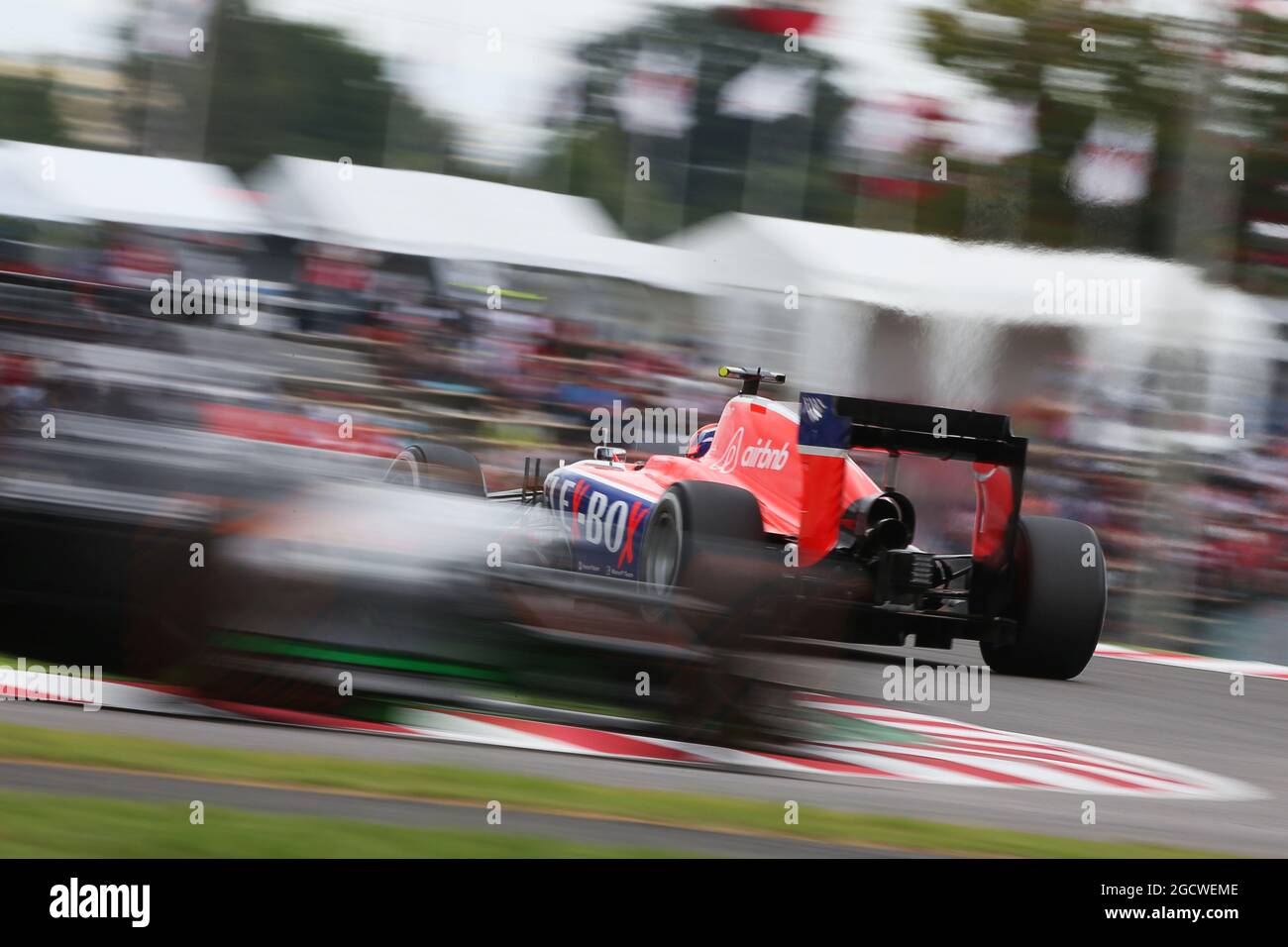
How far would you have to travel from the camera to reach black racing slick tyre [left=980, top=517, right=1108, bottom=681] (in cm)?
728

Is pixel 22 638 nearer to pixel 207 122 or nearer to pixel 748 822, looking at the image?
pixel 748 822

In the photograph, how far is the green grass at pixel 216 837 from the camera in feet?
9.61

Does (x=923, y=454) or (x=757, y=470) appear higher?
(x=923, y=454)

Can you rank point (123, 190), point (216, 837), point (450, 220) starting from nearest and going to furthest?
point (216, 837) → point (123, 190) → point (450, 220)

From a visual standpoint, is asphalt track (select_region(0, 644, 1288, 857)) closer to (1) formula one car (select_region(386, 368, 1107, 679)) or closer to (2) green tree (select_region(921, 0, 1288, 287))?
(1) formula one car (select_region(386, 368, 1107, 679))

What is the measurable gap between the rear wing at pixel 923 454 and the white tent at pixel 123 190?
253 inches

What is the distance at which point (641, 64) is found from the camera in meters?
14.8

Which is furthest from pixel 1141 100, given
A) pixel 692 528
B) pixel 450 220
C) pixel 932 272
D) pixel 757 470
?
pixel 692 528

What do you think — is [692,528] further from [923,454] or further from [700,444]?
[700,444]

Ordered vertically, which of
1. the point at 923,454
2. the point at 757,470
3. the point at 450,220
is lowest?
the point at 757,470

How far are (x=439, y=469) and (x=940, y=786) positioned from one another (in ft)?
14.5

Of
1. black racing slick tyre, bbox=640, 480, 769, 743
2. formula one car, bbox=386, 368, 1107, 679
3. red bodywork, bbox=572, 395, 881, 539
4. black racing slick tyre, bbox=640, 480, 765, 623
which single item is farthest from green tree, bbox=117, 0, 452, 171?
black racing slick tyre, bbox=640, 480, 769, 743

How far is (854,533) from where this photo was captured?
7.38m

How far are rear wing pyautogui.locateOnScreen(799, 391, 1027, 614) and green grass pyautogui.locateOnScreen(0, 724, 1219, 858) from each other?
2.88 metres
